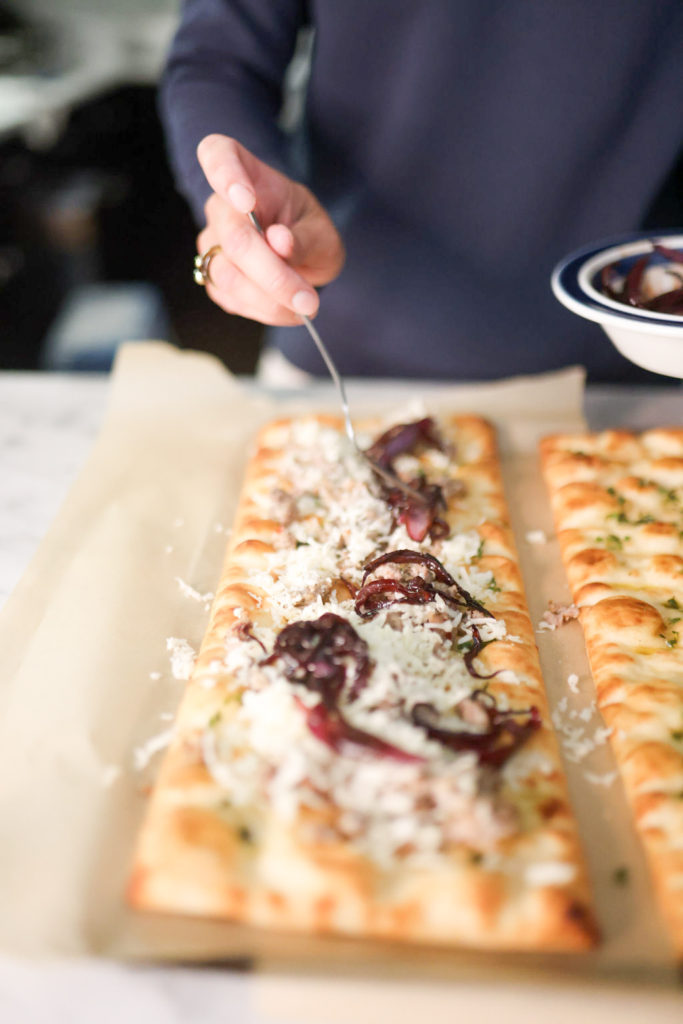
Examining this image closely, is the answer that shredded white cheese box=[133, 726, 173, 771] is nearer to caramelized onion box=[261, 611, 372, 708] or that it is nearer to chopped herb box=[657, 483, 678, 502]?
caramelized onion box=[261, 611, 372, 708]

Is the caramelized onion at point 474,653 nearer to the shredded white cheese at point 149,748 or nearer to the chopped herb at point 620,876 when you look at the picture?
the chopped herb at point 620,876

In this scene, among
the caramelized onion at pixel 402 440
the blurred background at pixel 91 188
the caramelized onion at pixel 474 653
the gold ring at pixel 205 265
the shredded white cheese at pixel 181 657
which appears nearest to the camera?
the caramelized onion at pixel 474 653

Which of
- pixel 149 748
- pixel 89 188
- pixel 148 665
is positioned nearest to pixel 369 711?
pixel 149 748

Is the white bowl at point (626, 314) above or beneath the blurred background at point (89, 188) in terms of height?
above

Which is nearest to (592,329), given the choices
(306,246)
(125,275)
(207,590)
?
(306,246)

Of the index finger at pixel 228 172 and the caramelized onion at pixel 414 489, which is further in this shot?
the caramelized onion at pixel 414 489

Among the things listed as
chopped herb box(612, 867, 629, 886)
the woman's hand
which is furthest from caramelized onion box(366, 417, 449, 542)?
chopped herb box(612, 867, 629, 886)

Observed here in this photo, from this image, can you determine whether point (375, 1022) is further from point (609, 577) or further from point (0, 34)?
point (0, 34)

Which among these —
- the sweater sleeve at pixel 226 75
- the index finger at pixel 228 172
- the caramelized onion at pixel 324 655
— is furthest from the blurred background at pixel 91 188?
the caramelized onion at pixel 324 655

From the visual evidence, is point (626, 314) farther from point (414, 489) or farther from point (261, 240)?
point (261, 240)
